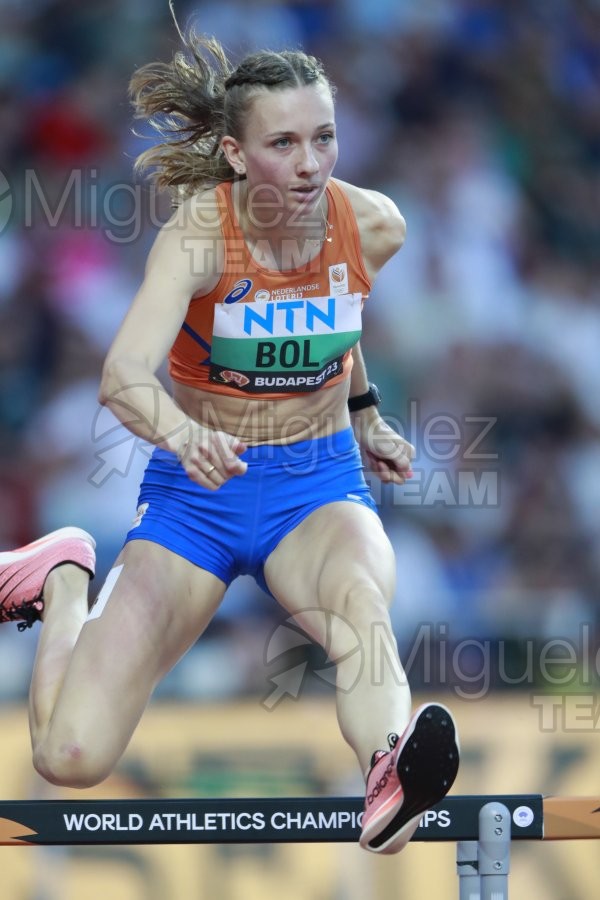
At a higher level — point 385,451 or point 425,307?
point 425,307

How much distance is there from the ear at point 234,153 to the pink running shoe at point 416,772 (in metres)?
1.43

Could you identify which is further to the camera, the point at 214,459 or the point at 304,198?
the point at 304,198

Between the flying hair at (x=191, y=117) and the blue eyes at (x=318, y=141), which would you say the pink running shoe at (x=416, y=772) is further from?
the flying hair at (x=191, y=117)

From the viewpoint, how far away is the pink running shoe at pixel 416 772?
106 inches

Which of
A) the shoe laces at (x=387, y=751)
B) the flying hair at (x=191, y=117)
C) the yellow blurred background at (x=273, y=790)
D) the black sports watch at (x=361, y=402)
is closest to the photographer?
the shoe laces at (x=387, y=751)

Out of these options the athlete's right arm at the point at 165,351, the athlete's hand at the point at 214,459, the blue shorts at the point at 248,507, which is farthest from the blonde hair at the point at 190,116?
the athlete's hand at the point at 214,459

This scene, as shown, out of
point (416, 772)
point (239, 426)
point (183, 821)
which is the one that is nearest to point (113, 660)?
point (183, 821)

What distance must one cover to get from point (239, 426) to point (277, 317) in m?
0.33

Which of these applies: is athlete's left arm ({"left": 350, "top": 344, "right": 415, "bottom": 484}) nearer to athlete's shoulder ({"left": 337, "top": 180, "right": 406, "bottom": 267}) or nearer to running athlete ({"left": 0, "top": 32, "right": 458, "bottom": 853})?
running athlete ({"left": 0, "top": 32, "right": 458, "bottom": 853})

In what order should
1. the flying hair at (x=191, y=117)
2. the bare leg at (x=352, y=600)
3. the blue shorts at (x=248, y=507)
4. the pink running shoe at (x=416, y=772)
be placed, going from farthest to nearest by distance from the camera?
1. the flying hair at (x=191, y=117)
2. the blue shorts at (x=248, y=507)
3. the bare leg at (x=352, y=600)
4. the pink running shoe at (x=416, y=772)

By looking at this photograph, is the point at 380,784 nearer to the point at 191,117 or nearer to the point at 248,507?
the point at 248,507

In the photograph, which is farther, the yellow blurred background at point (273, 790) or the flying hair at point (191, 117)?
the yellow blurred background at point (273, 790)

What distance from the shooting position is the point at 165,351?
10.0 ft

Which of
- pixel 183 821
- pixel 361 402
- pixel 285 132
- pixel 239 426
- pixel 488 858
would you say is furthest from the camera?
pixel 361 402
